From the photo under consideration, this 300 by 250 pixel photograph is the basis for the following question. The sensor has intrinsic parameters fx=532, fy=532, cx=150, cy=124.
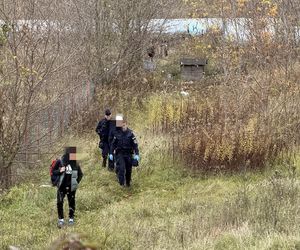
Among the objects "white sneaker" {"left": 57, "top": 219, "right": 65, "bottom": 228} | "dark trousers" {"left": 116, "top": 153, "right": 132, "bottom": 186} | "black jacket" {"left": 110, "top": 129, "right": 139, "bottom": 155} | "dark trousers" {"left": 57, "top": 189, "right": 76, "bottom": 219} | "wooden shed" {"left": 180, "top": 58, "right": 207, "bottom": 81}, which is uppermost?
"wooden shed" {"left": 180, "top": 58, "right": 207, "bottom": 81}

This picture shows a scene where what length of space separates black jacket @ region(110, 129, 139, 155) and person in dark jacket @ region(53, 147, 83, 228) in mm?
2066

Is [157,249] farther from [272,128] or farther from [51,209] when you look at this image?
[272,128]

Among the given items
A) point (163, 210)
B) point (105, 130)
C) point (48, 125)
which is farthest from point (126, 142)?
point (48, 125)

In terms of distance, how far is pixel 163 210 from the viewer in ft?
30.8

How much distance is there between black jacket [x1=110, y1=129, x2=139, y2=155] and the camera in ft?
35.4

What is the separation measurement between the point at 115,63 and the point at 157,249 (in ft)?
40.8

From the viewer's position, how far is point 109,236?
7.84 m

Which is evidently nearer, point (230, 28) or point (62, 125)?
point (62, 125)

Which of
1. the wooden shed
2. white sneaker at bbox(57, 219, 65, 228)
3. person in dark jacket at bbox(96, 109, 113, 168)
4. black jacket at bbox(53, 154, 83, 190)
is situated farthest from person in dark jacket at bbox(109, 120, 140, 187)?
the wooden shed

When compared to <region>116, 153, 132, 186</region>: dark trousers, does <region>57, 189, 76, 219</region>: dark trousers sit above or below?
below

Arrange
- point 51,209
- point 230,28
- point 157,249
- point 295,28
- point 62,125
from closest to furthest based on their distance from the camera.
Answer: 1. point 157,249
2. point 51,209
3. point 62,125
4. point 295,28
5. point 230,28

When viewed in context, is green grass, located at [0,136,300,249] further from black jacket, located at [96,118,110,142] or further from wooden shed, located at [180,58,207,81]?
wooden shed, located at [180,58,207,81]

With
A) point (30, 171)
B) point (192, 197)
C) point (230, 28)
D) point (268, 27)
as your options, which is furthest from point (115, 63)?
point (192, 197)

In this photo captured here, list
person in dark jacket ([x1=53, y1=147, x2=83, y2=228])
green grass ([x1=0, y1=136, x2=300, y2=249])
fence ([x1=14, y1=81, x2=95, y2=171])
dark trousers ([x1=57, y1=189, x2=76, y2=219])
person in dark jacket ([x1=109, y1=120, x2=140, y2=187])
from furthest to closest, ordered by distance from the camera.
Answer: fence ([x1=14, y1=81, x2=95, y2=171]), person in dark jacket ([x1=109, y1=120, x2=140, y2=187]), dark trousers ([x1=57, y1=189, x2=76, y2=219]), person in dark jacket ([x1=53, y1=147, x2=83, y2=228]), green grass ([x1=0, y1=136, x2=300, y2=249])
